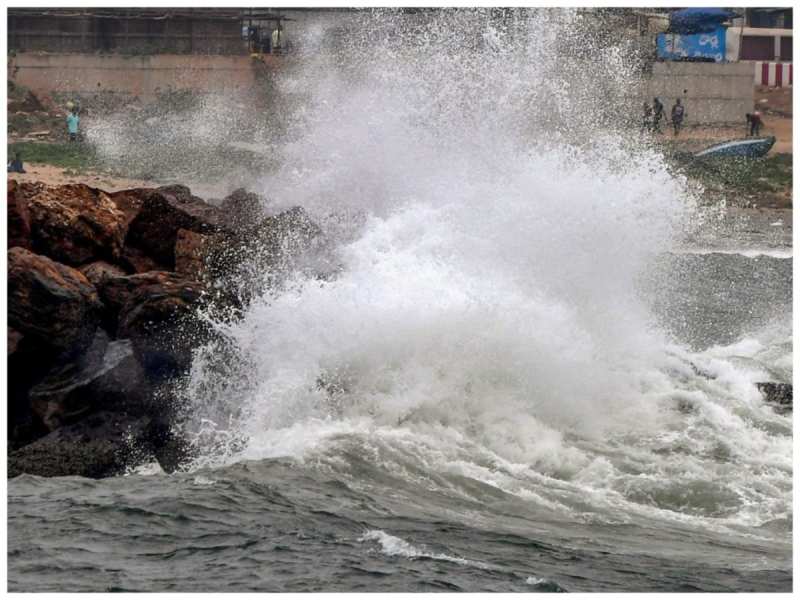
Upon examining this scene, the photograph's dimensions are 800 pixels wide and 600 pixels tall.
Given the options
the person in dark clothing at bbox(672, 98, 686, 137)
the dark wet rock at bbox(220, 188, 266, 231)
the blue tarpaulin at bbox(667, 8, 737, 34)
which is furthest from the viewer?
the blue tarpaulin at bbox(667, 8, 737, 34)

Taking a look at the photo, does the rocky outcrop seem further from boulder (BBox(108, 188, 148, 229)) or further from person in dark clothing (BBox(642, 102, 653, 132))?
person in dark clothing (BBox(642, 102, 653, 132))

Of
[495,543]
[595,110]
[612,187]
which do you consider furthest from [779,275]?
[495,543]

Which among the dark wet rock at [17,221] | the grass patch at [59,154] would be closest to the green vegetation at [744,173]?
the grass patch at [59,154]

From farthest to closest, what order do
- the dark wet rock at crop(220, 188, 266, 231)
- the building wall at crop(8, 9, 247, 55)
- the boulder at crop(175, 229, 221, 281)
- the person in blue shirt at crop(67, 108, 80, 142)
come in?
the building wall at crop(8, 9, 247, 55)
the person in blue shirt at crop(67, 108, 80, 142)
the dark wet rock at crop(220, 188, 266, 231)
the boulder at crop(175, 229, 221, 281)

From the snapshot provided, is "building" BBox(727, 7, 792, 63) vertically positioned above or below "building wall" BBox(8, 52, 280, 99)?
above

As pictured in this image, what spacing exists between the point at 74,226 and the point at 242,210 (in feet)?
8.59

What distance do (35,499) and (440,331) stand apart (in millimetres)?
4021

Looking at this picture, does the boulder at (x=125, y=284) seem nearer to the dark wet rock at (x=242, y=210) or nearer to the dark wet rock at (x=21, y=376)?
the dark wet rock at (x=21, y=376)

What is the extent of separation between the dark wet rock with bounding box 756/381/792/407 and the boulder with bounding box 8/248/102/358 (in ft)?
19.8

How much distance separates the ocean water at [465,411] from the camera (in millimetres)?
10352

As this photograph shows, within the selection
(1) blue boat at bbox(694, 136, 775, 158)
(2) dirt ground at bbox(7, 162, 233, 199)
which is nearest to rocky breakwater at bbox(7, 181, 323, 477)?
(2) dirt ground at bbox(7, 162, 233, 199)

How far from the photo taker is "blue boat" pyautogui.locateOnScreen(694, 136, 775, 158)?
3622cm

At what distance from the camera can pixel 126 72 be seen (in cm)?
3934

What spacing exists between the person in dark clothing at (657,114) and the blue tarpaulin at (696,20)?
3477 millimetres
